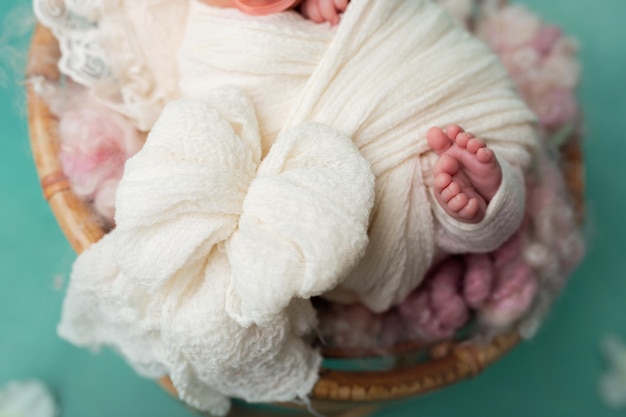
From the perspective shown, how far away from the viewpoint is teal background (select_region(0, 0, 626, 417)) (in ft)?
2.70

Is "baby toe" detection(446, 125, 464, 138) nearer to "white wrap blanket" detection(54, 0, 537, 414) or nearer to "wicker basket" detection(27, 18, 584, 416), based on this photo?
"white wrap blanket" detection(54, 0, 537, 414)

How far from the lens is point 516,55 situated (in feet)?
3.06

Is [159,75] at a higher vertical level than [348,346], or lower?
higher

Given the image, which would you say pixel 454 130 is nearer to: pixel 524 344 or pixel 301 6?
pixel 301 6

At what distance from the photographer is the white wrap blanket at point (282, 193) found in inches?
19.1

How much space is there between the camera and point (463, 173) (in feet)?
1.90

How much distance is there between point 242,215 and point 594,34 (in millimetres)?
1199

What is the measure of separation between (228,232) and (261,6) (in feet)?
0.83

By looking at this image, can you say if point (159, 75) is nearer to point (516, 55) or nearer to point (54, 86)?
point (54, 86)

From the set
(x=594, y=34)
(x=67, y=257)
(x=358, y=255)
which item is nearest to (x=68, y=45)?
(x=67, y=257)

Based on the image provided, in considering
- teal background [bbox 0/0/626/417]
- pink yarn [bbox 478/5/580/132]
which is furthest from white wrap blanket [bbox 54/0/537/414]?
pink yarn [bbox 478/5/580/132]

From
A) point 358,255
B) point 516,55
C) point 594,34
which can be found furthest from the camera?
point 594,34

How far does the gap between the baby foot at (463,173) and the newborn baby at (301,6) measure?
17cm

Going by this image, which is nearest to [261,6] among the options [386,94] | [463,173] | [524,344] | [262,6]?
[262,6]
